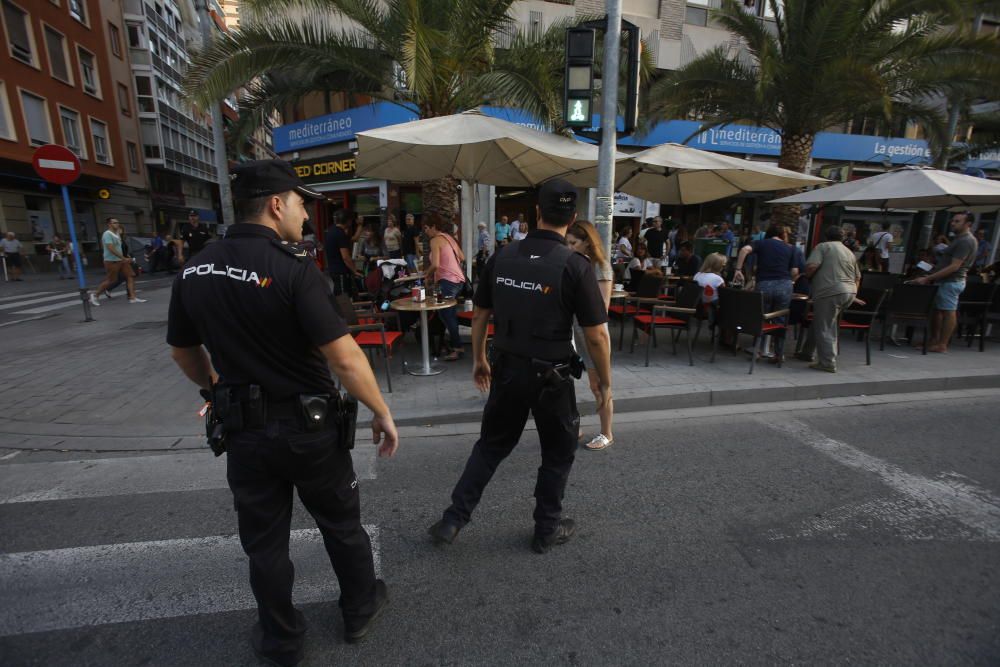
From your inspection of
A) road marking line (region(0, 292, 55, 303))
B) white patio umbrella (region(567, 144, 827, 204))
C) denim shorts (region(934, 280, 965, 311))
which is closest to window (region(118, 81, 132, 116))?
road marking line (region(0, 292, 55, 303))

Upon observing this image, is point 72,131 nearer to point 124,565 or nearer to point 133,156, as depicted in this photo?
point 133,156

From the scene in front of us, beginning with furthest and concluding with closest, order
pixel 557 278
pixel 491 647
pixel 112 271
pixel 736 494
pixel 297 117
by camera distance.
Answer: pixel 297 117, pixel 112 271, pixel 736 494, pixel 557 278, pixel 491 647

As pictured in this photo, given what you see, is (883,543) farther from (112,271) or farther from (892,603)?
(112,271)

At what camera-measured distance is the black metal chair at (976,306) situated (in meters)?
7.39

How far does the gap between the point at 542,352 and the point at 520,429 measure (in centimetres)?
51

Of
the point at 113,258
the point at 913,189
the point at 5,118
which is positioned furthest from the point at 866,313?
the point at 5,118

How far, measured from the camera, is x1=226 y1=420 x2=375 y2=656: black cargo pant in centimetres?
181

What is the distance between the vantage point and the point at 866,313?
684 centimetres

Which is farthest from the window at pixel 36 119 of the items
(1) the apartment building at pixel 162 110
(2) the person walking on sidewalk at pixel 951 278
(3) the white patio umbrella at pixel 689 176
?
(2) the person walking on sidewalk at pixel 951 278

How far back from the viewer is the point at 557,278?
2.51 metres

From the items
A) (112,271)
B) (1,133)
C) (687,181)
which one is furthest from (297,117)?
(687,181)

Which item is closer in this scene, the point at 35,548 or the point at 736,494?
the point at 35,548

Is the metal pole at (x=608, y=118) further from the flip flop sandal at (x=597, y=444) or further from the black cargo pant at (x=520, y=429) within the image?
the black cargo pant at (x=520, y=429)

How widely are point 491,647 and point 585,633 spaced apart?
0.44 m
